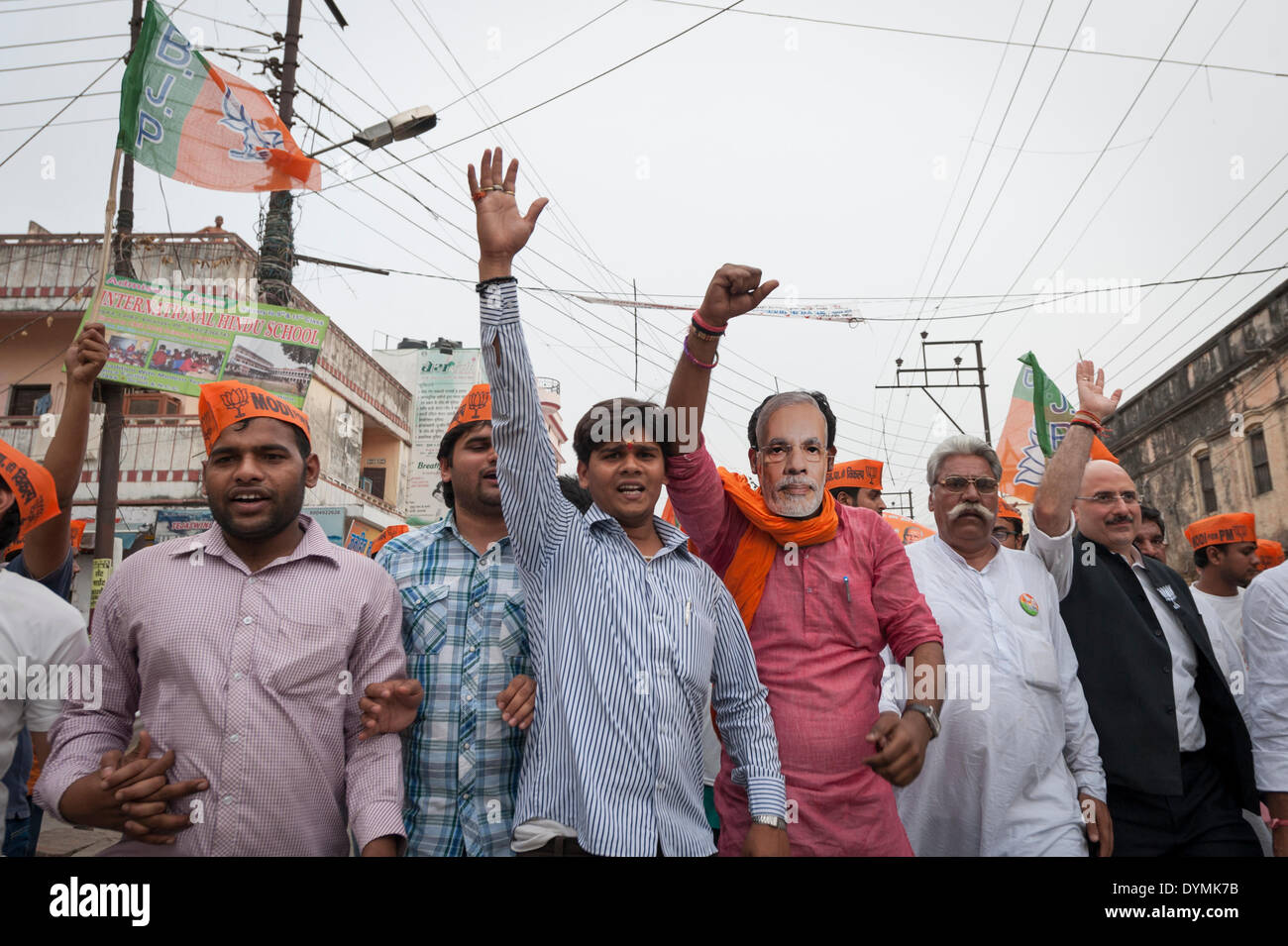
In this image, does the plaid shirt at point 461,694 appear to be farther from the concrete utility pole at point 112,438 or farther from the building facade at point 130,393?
the building facade at point 130,393

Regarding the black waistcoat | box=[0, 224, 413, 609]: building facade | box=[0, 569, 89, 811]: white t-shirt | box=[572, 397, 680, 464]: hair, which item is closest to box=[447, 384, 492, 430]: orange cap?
box=[572, 397, 680, 464]: hair

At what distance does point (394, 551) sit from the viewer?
9.22 feet

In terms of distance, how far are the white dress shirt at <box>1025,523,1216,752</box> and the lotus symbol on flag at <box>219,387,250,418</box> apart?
289 cm

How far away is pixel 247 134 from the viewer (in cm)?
595

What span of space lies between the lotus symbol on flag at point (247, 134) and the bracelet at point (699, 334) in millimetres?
4564

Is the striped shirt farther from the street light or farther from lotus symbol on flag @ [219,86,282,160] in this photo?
the street light

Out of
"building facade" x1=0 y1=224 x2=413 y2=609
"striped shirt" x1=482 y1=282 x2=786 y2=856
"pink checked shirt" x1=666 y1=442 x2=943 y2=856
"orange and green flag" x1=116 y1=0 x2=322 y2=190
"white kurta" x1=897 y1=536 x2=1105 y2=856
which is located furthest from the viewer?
"building facade" x1=0 y1=224 x2=413 y2=609

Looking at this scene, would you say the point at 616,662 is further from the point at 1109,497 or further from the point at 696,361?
the point at 1109,497

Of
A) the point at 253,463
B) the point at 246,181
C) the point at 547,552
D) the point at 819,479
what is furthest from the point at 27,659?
the point at 246,181

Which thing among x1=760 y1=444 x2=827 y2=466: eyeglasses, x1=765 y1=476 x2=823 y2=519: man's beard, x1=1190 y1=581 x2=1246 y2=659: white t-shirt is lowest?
x1=1190 y1=581 x2=1246 y2=659: white t-shirt

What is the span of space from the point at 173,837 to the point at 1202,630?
377cm

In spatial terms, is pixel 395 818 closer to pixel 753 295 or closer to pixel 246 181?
pixel 753 295

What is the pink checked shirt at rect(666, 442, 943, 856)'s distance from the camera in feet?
8.52
